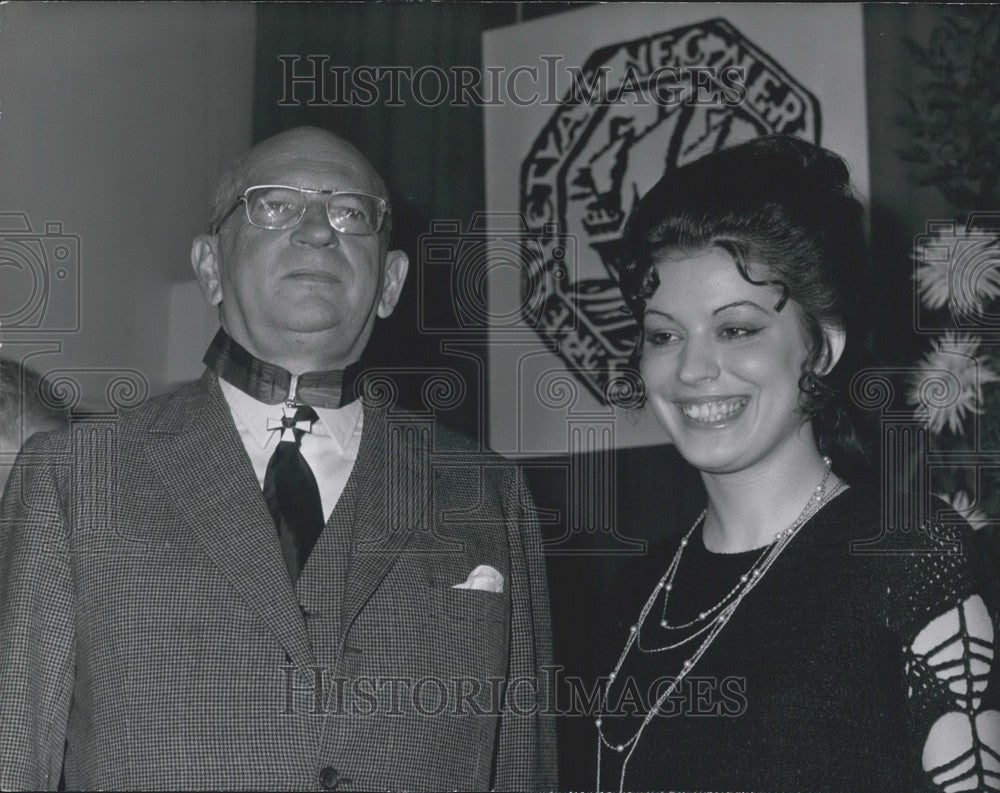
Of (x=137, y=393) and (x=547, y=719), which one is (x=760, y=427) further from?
(x=137, y=393)

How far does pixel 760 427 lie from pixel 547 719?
545 mm

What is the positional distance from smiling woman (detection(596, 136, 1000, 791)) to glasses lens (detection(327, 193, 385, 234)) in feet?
1.30

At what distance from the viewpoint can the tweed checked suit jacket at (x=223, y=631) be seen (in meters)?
1.56

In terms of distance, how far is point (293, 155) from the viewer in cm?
191

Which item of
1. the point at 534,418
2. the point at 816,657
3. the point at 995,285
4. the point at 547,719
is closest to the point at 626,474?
the point at 534,418

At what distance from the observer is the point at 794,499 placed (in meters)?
1.80

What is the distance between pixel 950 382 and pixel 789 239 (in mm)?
1555

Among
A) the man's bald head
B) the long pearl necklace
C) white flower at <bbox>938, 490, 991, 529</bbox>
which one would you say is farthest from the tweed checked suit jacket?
white flower at <bbox>938, 490, 991, 529</bbox>

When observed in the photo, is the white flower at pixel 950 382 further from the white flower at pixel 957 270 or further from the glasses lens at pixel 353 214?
the glasses lens at pixel 353 214

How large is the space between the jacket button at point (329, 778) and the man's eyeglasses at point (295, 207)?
78cm

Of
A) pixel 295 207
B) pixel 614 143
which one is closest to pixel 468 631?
pixel 295 207

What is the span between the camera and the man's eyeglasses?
1867 millimetres

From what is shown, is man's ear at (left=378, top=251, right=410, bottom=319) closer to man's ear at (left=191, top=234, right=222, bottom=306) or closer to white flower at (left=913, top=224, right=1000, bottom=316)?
man's ear at (left=191, top=234, right=222, bottom=306)

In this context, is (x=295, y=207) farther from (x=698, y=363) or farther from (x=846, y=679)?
(x=846, y=679)
